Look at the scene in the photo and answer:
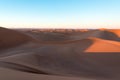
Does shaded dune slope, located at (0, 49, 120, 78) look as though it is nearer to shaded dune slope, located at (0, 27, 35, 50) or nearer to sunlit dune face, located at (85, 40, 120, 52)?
sunlit dune face, located at (85, 40, 120, 52)

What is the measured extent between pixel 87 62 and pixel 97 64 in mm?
336

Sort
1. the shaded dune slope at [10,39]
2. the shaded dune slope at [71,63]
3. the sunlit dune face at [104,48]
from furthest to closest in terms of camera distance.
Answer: the shaded dune slope at [10,39], the sunlit dune face at [104,48], the shaded dune slope at [71,63]

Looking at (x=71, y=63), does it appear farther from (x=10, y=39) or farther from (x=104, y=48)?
(x=10, y=39)

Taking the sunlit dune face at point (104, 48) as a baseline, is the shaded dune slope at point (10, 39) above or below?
above

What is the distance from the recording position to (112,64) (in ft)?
20.2

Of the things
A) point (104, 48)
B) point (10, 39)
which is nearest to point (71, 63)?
point (104, 48)

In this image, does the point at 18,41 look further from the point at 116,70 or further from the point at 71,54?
the point at 116,70

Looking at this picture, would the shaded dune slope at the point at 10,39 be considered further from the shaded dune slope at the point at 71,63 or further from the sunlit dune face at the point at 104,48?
the sunlit dune face at the point at 104,48

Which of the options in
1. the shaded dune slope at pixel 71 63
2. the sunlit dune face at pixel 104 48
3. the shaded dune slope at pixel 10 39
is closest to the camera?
the shaded dune slope at pixel 71 63

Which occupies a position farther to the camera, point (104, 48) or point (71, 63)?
point (104, 48)

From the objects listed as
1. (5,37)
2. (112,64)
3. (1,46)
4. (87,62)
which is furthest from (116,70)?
(5,37)

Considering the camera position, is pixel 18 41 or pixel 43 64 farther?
pixel 18 41

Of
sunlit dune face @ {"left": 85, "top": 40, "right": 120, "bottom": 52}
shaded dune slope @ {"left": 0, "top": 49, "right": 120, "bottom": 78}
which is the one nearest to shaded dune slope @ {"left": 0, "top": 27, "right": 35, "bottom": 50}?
shaded dune slope @ {"left": 0, "top": 49, "right": 120, "bottom": 78}

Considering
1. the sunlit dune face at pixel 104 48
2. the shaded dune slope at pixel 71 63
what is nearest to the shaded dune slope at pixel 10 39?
the shaded dune slope at pixel 71 63
